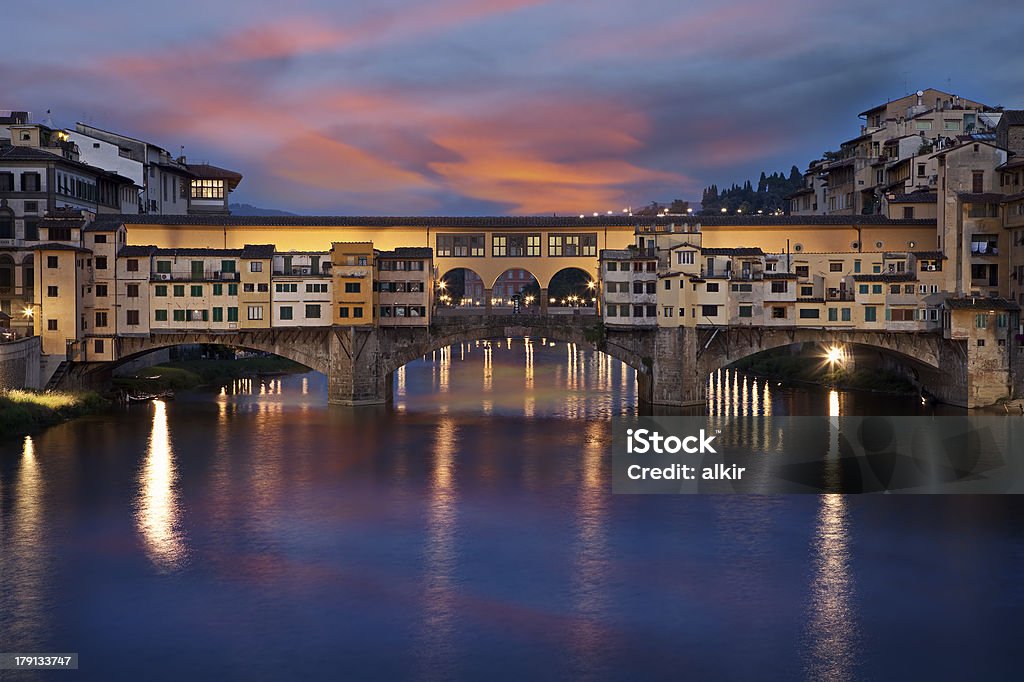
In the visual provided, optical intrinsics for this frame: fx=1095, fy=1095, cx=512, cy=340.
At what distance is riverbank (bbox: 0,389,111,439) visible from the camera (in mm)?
50062

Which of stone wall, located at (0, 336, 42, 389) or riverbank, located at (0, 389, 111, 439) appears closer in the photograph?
riverbank, located at (0, 389, 111, 439)

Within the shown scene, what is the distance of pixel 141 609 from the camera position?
2797cm

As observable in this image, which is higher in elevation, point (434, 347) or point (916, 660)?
point (434, 347)

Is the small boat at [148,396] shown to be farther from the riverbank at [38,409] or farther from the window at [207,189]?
the window at [207,189]

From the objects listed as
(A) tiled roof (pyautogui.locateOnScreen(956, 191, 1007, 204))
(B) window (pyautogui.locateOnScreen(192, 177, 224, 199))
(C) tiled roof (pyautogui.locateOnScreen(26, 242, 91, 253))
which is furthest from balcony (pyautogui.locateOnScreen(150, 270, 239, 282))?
(A) tiled roof (pyautogui.locateOnScreen(956, 191, 1007, 204))

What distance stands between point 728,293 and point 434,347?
650 inches

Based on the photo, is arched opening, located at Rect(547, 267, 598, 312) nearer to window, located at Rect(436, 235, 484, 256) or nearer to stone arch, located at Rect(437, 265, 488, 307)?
stone arch, located at Rect(437, 265, 488, 307)

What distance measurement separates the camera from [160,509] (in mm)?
37625

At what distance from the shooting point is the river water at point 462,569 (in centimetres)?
A: 2534

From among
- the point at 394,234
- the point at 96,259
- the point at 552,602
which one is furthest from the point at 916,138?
the point at 552,602

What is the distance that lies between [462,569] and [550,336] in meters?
31.4

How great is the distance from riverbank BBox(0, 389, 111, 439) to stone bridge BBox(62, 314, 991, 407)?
1.81 metres

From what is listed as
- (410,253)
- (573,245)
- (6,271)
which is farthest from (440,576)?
(6,271)

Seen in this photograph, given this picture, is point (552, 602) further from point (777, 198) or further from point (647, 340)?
point (777, 198)
